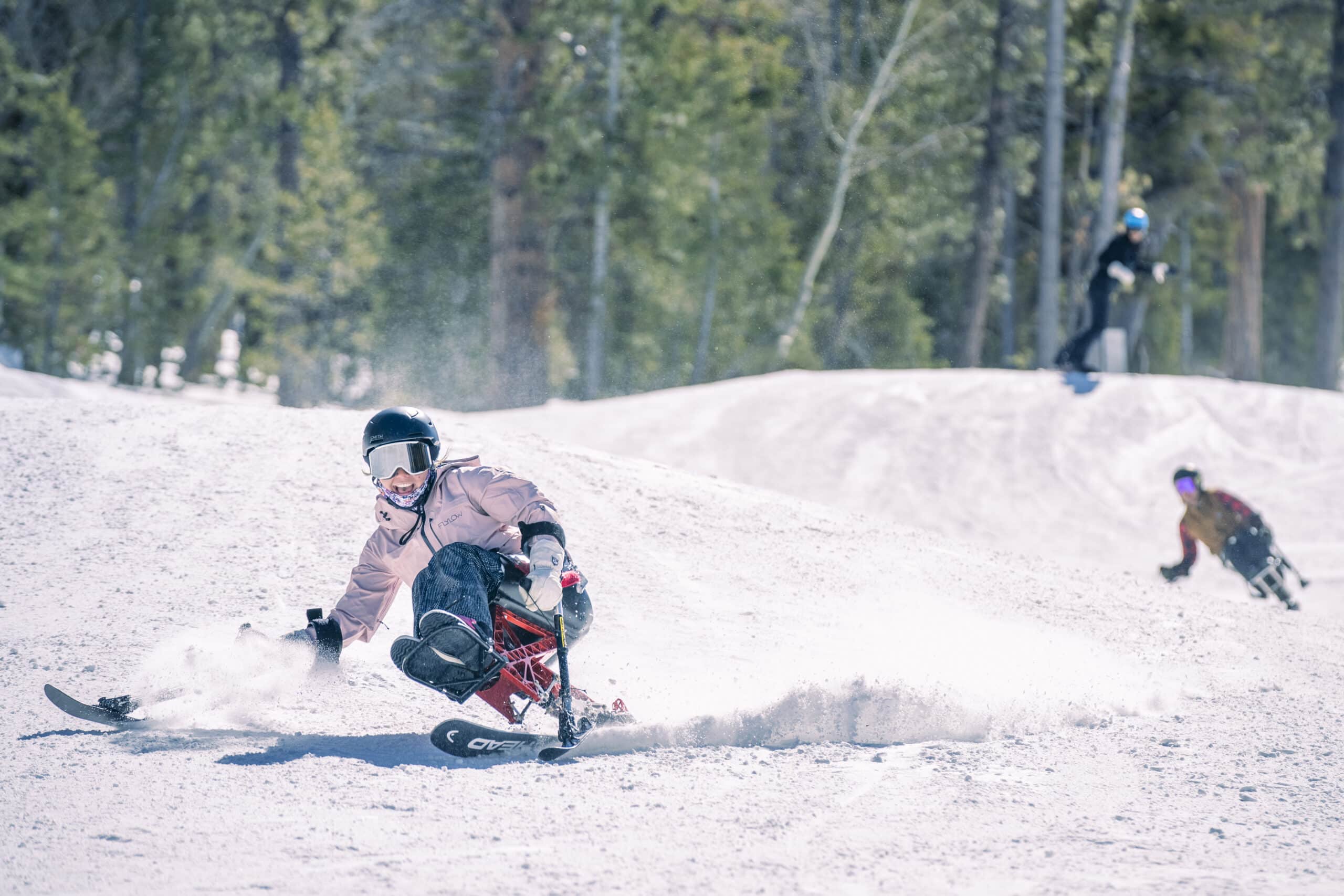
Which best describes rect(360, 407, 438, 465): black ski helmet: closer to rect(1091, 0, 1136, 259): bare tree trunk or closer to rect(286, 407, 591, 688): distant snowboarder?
rect(286, 407, 591, 688): distant snowboarder

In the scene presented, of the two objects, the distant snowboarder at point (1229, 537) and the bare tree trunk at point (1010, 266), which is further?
the bare tree trunk at point (1010, 266)

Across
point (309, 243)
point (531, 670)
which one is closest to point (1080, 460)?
point (531, 670)

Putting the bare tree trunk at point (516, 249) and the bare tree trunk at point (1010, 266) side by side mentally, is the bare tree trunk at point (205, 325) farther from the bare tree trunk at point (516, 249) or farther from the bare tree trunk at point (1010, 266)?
the bare tree trunk at point (1010, 266)

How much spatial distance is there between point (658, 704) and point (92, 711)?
238 centimetres

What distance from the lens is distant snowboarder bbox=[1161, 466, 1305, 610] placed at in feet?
36.7

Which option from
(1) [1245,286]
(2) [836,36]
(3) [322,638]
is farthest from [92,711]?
(1) [1245,286]


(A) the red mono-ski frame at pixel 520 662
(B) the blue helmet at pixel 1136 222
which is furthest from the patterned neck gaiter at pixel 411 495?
(B) the blue helmet at pixel 1136 222

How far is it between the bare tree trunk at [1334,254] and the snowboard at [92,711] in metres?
23.1

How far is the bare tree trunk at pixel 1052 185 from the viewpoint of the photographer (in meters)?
23.2

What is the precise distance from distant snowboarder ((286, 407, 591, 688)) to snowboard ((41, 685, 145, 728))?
70 centimetres

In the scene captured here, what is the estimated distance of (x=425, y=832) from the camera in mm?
4582

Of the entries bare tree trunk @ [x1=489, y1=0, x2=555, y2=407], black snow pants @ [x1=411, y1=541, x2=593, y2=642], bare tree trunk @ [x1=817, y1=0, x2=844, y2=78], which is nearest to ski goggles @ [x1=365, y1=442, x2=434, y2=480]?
black snow pants @ [x1=411, y1=541, x2=593, y2=642]

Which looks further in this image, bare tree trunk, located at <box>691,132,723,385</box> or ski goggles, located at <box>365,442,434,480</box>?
bare tree trunk, located at <box>691,132,723,385</box>

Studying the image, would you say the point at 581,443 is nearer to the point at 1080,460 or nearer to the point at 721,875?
the point at 1080,460
